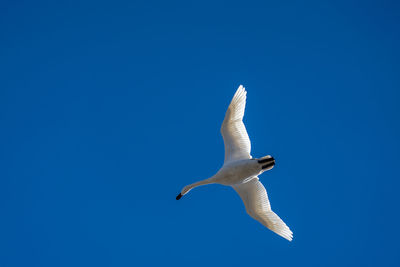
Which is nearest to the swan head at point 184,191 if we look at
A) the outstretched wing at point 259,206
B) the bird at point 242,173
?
the bird at point 242,173

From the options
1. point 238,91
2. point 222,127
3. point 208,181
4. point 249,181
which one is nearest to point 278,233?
A: point 249,181

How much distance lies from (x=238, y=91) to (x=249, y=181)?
159 inches

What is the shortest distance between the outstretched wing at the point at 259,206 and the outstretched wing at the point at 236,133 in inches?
50.7

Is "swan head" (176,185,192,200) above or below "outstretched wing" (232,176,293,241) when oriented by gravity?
above

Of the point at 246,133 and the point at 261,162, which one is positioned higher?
the point at 246,133

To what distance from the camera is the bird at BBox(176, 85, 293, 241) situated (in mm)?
18859

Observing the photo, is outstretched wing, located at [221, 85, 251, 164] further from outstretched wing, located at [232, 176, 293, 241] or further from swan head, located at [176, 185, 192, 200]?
swan head, located at [176, 185, 192, 200]

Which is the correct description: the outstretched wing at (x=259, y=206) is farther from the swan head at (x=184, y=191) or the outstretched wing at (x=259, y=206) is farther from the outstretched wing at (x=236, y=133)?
the swan head at (x=184, y=191)

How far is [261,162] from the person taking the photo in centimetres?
1855

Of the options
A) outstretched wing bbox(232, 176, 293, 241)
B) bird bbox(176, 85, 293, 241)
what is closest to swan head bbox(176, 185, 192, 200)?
bird bbox(176, 85, 293, 241)

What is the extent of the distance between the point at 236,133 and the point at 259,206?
11.0 feet

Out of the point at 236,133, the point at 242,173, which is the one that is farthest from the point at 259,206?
the point at 236,133

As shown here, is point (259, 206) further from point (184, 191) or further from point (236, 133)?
point (184, 191)

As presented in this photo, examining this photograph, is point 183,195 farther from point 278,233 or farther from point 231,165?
point 278,233
